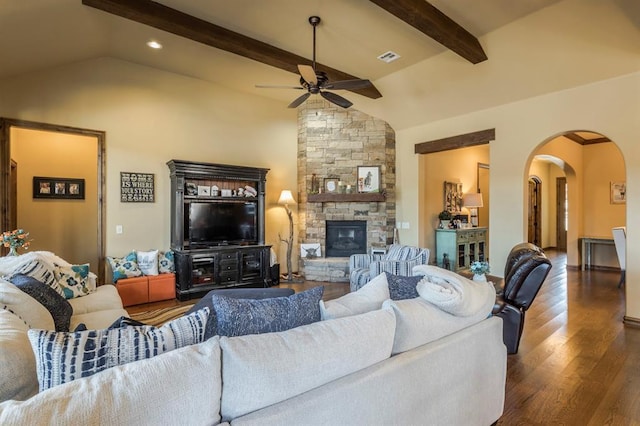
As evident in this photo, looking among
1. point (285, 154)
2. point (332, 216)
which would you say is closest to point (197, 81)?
point (285, 154)

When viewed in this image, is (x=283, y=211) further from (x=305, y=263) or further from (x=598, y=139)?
(x=598, y=139)

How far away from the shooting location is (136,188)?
4832mm

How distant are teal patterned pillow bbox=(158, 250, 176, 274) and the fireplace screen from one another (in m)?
2.85

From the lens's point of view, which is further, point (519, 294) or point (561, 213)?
point (561, 213)

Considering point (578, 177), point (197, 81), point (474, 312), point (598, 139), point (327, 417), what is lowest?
point (327, 417)

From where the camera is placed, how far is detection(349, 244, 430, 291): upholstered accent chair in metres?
4.21

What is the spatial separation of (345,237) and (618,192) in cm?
609

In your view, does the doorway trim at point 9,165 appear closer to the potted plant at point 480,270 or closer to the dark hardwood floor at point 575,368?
the potted plant at point 480,270

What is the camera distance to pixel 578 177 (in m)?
7.25

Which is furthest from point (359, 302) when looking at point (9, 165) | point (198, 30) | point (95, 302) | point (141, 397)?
point (9, 165)

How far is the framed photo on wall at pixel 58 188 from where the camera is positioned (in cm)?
517

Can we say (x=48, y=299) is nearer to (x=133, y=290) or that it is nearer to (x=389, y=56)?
(x=133, y=290)

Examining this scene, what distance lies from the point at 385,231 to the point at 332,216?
110cm

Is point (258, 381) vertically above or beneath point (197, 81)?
beneath
